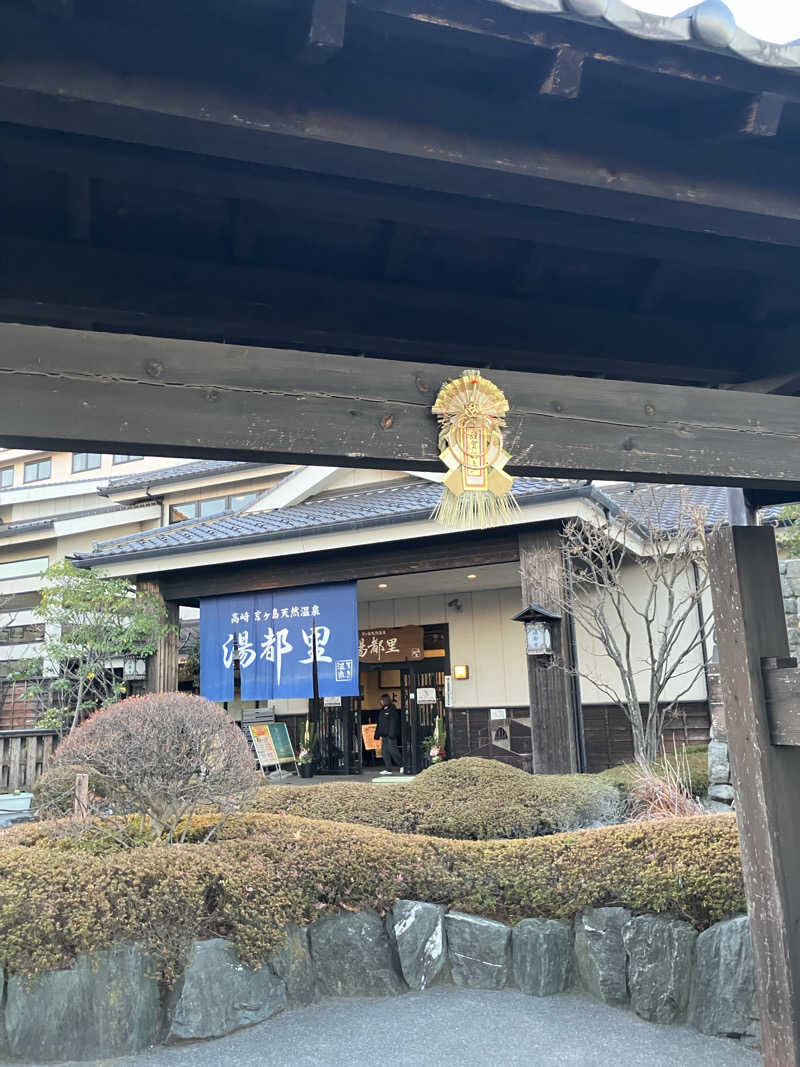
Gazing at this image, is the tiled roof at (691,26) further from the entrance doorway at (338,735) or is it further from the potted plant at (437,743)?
the entrance doorway at (338,735)

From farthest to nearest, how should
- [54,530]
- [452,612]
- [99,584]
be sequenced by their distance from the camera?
1. [54,530]
2. [452,612]
3. [99,584]

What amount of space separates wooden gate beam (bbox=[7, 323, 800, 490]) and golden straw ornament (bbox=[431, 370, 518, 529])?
51 millimetres

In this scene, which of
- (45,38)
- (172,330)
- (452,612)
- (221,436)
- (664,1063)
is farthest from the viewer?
(452,612)

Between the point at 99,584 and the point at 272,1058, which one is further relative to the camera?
the point at 99,584

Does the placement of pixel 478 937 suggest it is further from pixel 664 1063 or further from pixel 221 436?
pixel 221 436

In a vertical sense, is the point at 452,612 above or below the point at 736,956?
above

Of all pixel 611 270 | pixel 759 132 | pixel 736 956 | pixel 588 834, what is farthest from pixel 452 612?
pixel 759 132

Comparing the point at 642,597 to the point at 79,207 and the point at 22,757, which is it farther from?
the point at 79,207

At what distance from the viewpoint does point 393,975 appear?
206 inches

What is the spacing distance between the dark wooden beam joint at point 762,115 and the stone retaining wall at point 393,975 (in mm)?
4251

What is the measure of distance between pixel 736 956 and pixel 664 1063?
0.73 meters

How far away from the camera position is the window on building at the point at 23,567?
2431 centimetres

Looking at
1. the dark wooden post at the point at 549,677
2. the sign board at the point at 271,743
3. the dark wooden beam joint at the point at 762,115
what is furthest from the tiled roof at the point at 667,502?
the dark wooden beam joint at the point at 762,115

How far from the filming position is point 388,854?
5.61 m
